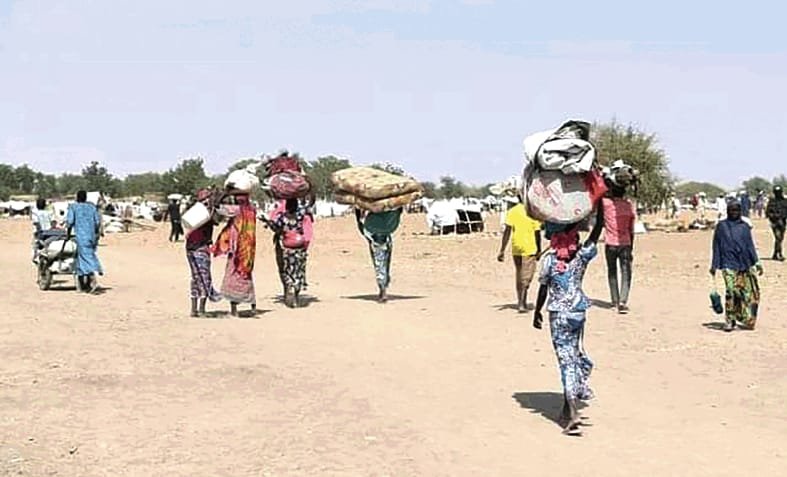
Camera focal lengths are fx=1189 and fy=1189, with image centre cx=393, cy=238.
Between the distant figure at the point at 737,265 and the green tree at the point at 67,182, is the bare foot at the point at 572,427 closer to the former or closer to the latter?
the distant figure at the point at 737,265

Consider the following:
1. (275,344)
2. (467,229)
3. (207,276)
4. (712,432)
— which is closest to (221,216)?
(207,276)

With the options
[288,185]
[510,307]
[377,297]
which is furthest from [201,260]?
[510,307]

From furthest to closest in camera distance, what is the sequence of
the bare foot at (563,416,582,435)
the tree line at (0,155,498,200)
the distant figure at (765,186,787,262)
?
the tree line at (0,155,498,200)
the distant figure at (765,186,787,262)
the bare foot at (563,416,582,435)

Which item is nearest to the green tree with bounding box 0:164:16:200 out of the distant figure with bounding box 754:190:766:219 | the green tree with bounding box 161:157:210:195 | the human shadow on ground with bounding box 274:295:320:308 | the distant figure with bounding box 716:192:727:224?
the green tree with bounding box 161:157:210:195

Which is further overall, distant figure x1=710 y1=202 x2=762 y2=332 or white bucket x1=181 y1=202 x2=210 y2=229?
white bucket x1=181 y1=202 x2=210 y2=229

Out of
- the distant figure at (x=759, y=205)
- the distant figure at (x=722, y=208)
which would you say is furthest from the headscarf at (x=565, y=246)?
the distant figure at (x=759, y=205)

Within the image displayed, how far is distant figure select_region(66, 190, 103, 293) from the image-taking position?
19422 millimetres

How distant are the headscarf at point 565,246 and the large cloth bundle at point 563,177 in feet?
0.32

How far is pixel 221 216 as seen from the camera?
15.6m

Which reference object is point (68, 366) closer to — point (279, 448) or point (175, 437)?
point (175, 437)

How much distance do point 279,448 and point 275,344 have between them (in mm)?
5069

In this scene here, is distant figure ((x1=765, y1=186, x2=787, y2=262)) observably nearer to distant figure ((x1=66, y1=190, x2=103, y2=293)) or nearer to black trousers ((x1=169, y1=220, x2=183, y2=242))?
distant figure ((x1=66, y1=190, x2=103, y2=293))

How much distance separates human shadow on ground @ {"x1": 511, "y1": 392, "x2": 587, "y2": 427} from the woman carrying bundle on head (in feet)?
23.2

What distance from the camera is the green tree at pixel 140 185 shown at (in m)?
125
